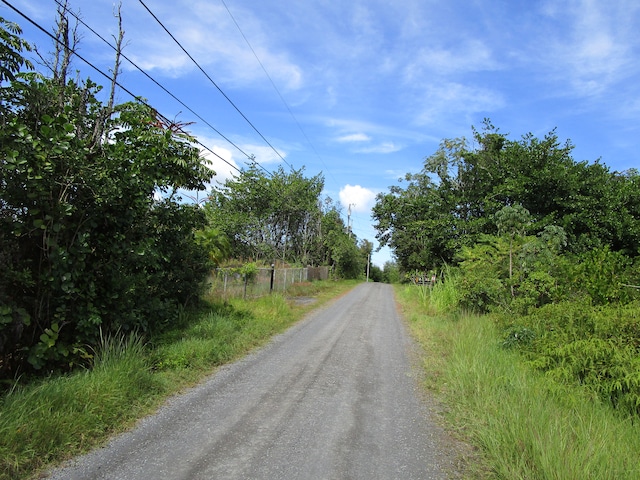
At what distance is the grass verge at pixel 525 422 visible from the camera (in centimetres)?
311

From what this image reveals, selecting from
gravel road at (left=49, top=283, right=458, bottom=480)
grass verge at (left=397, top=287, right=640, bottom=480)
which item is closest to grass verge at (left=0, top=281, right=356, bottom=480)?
gravel road at (left=49, top=283, right=458, bottom=480)

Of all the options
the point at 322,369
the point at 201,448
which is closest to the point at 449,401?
the point at 322,369

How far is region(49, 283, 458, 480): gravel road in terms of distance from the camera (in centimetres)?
332

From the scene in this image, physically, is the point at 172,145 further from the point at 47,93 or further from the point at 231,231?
the point at 231,231

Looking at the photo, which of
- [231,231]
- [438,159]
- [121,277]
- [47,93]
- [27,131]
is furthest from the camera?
[231,231]

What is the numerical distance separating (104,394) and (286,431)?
6.77 ft

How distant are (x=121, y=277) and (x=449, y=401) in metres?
4.98

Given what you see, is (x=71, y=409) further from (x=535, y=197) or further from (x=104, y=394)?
(x=535, y=197)

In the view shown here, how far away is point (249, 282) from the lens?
14.1m

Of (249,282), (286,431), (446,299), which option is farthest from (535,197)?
(286,431)

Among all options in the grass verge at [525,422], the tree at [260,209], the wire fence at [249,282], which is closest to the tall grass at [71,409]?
the grass verge at [525,422]

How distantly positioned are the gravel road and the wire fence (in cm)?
588

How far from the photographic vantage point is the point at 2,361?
429 cm

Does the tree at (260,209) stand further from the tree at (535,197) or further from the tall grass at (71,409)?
the tall grass at (71,409)
